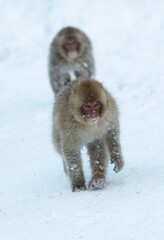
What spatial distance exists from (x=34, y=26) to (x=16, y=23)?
0.54 m

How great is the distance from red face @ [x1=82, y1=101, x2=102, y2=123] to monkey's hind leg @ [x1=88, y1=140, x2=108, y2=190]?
24.9 inches

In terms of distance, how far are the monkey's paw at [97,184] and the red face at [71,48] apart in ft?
16.8

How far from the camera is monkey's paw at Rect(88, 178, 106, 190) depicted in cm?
538

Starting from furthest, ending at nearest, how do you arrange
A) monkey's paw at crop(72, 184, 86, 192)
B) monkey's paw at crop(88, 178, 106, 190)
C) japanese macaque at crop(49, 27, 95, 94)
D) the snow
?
japanese macaque at crop(49, 27, 95, 94) < monkey's paw at crop(72, 184, 86, 192) < monkey's paw at crop(88, 178, 106, 190) < the snow

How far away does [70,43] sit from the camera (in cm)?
1033

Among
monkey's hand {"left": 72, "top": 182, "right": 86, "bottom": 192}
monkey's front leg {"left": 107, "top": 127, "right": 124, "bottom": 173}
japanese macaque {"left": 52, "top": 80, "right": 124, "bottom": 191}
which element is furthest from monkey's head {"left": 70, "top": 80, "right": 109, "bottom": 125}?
monkey's hand {"left": 72, "top": 182, "right": 86, "bottom": 192}

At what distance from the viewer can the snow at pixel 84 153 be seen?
430 cm

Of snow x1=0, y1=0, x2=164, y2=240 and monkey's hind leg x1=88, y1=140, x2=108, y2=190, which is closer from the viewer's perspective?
snow x1=0, y1=0, x2=164, y2=240

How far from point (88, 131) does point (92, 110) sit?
0.38 m

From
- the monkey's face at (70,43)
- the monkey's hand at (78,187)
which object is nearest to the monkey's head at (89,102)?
the monkey's hand at (78,187)

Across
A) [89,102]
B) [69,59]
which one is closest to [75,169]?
[89,102]

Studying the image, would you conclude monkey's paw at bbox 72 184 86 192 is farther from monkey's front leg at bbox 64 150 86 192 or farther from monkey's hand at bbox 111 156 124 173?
monkey's hand at bbox 111 156 124 173

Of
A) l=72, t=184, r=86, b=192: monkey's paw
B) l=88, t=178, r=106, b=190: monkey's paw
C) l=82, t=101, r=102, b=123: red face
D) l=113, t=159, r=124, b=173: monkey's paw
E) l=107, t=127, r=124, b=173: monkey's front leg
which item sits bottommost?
l=72, t=184, r=86, b=192: monkey's paw

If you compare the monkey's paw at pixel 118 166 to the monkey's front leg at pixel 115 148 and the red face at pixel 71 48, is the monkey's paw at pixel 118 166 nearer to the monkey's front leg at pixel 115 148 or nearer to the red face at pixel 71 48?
the monkey's front leg at pixel 115 148
